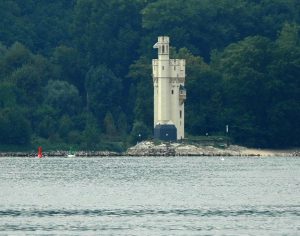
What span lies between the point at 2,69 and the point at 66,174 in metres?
60.9

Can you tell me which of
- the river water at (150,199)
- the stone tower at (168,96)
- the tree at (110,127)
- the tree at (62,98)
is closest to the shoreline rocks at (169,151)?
the stone tower at (168,96)

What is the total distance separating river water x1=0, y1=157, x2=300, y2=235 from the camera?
88.8m

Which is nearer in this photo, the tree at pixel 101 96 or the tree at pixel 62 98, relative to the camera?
the tree at pixel 62 98

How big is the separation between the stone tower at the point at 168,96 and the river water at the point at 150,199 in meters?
23.7

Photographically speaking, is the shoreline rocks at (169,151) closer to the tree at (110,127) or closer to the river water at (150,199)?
the tree at (110,127)

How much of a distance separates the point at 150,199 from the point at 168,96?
249ft

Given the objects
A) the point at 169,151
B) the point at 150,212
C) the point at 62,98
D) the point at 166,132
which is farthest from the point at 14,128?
the point at 150,212

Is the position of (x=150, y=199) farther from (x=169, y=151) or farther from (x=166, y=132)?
(x=169, y=151)

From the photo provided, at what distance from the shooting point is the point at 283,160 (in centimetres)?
17375

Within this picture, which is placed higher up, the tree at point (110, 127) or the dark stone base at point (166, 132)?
the tree at point (110, 127)

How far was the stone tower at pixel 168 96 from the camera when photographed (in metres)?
182

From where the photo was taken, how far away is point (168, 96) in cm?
18250

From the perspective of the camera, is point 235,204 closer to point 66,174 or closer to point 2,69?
point 66,174

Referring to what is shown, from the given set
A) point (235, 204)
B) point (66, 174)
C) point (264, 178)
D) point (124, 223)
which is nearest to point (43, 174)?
point (66, 174)
